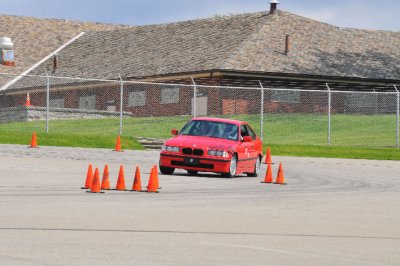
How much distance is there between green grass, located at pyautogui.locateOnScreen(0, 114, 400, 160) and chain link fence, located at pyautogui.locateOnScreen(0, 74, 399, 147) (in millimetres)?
44

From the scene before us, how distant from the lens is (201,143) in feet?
80.4

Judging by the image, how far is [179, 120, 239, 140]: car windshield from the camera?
83.6 feet

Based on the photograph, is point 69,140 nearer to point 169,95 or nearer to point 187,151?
point 187,151

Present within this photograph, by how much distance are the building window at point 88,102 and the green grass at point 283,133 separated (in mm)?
5910

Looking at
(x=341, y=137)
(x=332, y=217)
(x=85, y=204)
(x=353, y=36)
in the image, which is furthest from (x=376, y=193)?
(x=353, y=36)

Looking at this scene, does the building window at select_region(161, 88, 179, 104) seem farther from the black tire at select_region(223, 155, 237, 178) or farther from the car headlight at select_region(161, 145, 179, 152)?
the car headlight at select_region(161, 145, 179, 152)

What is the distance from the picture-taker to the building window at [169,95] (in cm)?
5416

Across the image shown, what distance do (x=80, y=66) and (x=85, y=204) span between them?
46.7 meters

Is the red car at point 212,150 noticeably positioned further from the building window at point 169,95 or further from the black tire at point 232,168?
the building window at point 169,95

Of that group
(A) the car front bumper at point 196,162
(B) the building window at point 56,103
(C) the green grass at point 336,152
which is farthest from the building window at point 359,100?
(A) the car front bumper at point 196,162

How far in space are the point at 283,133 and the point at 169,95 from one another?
9868 millimetres

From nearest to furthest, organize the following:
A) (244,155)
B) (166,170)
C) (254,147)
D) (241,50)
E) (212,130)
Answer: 1. (166,170)
2. (244,155)
3. (212,130)
4. (254,147)
5. (241,50)

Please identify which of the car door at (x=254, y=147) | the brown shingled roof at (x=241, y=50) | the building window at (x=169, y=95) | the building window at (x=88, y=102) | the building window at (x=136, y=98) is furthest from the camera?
the building window at (x=88, y=102)

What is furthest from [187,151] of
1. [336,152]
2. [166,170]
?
[336,152]
